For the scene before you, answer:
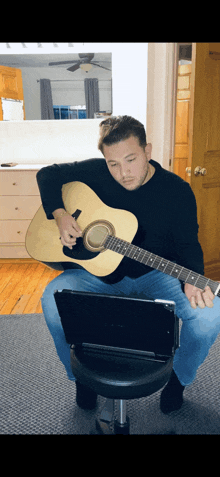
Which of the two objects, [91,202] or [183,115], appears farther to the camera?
[183,115]

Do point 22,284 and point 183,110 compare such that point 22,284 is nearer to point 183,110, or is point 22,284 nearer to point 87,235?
point 87,235

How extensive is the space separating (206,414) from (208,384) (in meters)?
0.21

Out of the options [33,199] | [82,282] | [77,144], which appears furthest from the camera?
[77,144]

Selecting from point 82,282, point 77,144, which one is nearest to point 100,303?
point 82,282

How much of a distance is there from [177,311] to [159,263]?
0.64 feet

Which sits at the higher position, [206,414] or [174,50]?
[174,50]

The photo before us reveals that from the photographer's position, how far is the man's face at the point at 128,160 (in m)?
1.33

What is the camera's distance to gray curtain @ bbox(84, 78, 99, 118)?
481cm

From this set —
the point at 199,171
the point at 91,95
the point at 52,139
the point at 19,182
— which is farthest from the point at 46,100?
the point at 199,171

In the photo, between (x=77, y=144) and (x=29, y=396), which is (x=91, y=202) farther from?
(x=77, y=144)

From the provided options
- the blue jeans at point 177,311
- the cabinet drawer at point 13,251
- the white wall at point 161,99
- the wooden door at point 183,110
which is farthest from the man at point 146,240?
the wooden door at point 183,110

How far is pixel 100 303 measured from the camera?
100 cm

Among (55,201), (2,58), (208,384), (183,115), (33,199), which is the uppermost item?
(2,58)

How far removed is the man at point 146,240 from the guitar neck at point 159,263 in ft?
0.18
